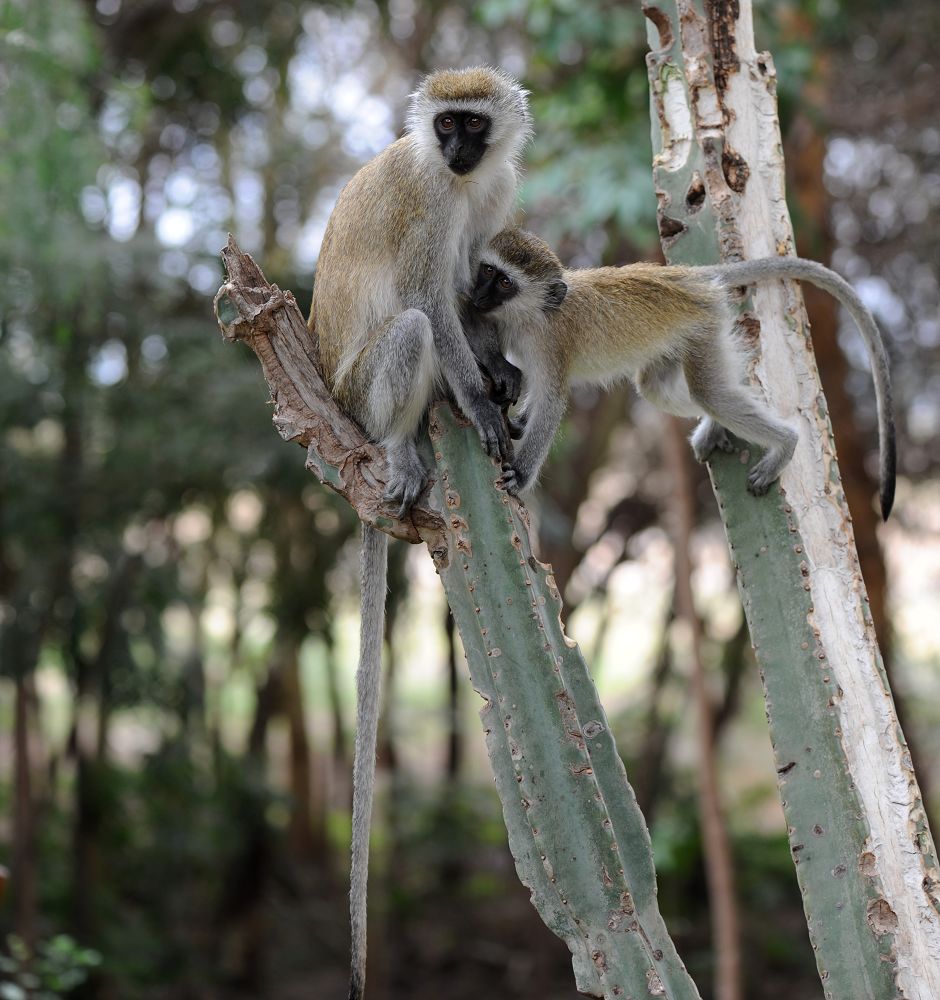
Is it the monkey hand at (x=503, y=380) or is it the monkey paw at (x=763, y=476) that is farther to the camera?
the monkey hand at (x=503, y=380)

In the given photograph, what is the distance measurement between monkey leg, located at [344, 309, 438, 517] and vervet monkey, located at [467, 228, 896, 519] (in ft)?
1.02

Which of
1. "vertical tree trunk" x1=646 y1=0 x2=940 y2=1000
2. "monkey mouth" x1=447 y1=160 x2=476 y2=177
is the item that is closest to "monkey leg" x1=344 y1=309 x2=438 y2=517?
"monkey mouth" x1=447 y1=160 x2=476 y2=177

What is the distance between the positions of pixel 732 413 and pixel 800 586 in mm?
577

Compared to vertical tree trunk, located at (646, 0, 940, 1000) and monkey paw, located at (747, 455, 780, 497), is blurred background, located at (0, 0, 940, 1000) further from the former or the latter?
monkey paw, located at (747, 455, 780, 497)

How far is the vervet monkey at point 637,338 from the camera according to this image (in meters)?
3.44

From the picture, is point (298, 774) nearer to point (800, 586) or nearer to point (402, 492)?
point (402, 492)

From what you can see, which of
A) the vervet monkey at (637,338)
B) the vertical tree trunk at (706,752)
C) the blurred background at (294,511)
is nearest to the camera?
the vervet monkey at (637,338)

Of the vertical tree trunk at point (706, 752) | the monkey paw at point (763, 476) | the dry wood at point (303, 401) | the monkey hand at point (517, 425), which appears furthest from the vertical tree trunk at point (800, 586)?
the vertical tree trunk at point (706, 752)

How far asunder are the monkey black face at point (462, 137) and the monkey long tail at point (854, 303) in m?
0.91

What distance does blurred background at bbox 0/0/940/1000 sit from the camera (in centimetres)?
609

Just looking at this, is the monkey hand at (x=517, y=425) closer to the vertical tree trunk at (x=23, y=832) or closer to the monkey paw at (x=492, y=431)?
the monkey paw at (x=492, y=431)

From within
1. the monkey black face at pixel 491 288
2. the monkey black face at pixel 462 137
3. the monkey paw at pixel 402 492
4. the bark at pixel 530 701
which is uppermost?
the monkey black face at pixel 462 137

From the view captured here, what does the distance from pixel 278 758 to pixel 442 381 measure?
8990mm

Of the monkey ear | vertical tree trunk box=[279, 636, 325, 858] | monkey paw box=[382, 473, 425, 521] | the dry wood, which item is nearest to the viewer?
the dry wood
